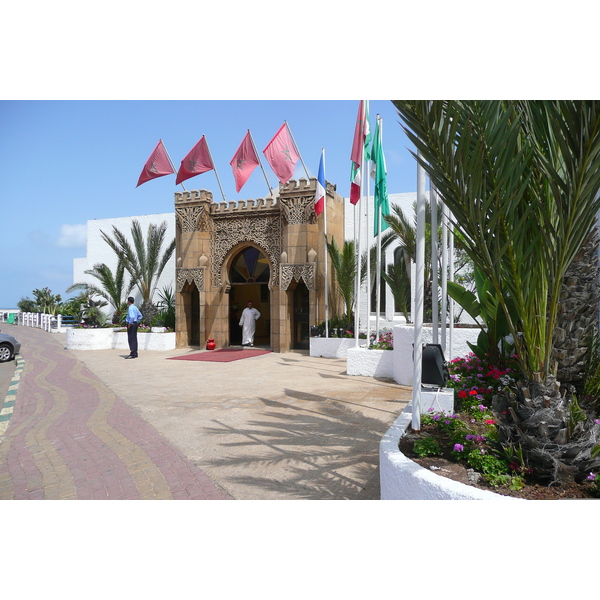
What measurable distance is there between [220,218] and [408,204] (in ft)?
23.9

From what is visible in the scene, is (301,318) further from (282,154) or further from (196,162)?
(196,162)

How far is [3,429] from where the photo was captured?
5898 mm

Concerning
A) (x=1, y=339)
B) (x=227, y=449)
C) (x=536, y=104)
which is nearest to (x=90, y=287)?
(x=1, y=339)

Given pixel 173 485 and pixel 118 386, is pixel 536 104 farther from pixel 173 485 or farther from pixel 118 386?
pixel 118 386

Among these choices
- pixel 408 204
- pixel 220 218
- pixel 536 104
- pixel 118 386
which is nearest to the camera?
pixel 536 104

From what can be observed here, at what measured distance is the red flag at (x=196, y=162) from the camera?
13.8 metres

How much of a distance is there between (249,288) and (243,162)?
7.69 meters

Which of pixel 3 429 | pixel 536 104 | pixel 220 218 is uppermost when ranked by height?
pixel 220 218

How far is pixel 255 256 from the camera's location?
1620 centimetres

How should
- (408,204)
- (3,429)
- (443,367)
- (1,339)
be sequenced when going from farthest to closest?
(408,204) → (1,339) → (3,429) → (443,367)

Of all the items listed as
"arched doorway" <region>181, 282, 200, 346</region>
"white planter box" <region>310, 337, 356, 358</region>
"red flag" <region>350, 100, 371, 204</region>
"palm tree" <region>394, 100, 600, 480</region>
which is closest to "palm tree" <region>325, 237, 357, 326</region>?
"white planter box" <region>310, 337, 356, 358</region>

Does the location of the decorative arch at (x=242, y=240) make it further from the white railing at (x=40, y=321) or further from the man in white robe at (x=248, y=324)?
the white railing at (x=40, y=321)

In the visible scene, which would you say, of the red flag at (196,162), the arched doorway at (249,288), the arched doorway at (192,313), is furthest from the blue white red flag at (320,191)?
the arched doorway at (192,313)

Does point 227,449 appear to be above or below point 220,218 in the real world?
below
